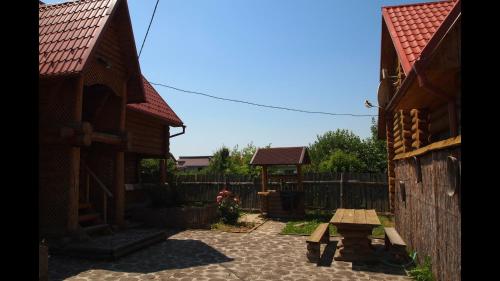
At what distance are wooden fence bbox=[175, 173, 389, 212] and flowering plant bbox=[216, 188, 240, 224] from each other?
193 cm

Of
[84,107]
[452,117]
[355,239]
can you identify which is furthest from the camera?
[84,107]

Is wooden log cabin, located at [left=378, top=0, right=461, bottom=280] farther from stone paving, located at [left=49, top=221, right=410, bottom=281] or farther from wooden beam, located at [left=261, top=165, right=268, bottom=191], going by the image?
wooden beam, located at [left=261, top=165, right=268, bottom=191]

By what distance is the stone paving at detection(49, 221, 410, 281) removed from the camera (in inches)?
257

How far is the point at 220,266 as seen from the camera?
725 cm

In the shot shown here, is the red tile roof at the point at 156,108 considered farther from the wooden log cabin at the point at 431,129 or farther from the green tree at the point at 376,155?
the green tree at the point at 376,155

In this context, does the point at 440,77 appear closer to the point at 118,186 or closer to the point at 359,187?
the point at 118,186

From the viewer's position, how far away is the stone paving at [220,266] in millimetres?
6531

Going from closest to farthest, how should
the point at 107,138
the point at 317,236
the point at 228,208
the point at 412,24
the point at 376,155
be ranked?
the point at 317,236, the point at 412,24, the point at 107,138, the point at 228,208, the point at 376,155

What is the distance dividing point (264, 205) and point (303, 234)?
452cm

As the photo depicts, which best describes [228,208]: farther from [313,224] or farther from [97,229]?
[97,229]

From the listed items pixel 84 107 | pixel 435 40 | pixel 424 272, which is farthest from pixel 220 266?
pixel 84 107

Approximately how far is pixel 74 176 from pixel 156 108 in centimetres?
700

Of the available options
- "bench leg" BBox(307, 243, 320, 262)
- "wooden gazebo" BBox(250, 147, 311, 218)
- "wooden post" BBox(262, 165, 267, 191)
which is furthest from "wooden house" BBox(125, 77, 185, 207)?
"bench leg" BBox(307, 243, 320, 262)

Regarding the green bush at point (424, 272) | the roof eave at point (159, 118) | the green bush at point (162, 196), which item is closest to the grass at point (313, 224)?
the green bush at point (424, 272)
